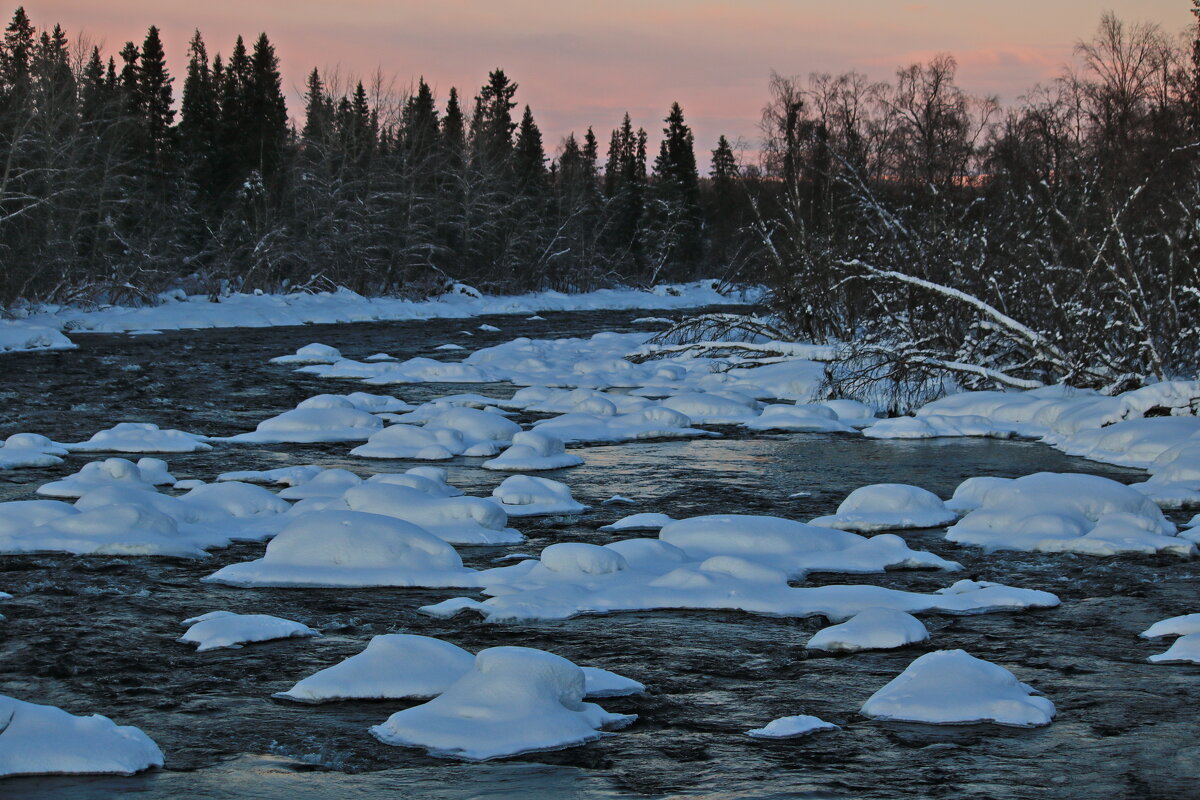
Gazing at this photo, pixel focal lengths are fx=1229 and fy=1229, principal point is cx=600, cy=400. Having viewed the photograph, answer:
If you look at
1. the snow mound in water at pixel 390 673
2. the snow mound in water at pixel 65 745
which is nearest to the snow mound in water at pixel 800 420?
the snow mound in water at pixel 390 673

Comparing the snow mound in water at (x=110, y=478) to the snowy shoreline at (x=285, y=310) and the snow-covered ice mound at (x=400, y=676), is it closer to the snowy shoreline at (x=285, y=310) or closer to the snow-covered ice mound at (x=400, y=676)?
the snow-covered ice mound at (x=400, y=676)

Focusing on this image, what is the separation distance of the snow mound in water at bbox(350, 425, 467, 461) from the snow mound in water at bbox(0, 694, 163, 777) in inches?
318

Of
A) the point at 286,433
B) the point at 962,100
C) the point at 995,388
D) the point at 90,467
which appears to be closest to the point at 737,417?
the point at 995,388

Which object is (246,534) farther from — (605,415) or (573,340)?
(573,340)

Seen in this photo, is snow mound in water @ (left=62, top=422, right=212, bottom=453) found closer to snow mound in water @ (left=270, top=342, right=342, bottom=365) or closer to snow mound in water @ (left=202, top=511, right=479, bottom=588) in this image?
snow mound in water @ (left=202, top=511, right=479, bottom=588)

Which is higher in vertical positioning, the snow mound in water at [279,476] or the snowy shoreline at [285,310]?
the snowy shoreline at [285,310]

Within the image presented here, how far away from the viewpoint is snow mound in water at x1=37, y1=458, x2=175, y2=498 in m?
10.2

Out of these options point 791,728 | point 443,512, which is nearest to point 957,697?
point 791,728

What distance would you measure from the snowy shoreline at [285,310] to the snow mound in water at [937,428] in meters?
18.4

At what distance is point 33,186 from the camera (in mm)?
33125

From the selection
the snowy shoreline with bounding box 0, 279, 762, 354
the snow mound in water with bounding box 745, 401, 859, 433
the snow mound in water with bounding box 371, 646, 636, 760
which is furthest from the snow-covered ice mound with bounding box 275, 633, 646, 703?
the snowy shoreline with bounding box 0, 279, 762, 354

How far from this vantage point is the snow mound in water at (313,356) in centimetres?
2430

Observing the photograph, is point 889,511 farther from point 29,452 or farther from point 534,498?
point 29,452

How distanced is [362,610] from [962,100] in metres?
40.6
